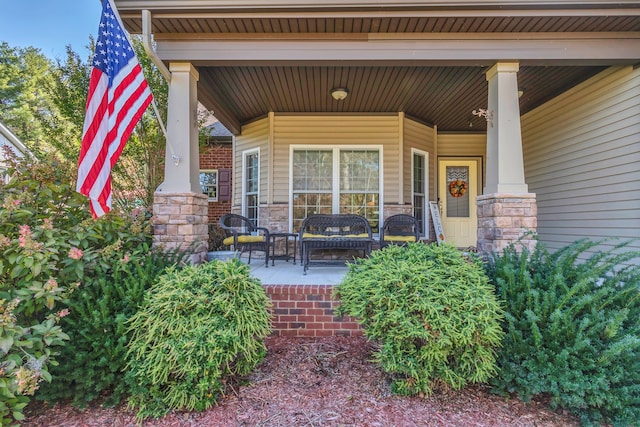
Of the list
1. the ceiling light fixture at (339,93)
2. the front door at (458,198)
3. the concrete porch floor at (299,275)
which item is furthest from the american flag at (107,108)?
the front door at (458,198)

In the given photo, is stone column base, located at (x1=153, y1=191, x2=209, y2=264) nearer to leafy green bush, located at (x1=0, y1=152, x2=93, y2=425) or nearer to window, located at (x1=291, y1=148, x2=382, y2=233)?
leafy green bush, located at (x1=0, y1=152, x2=93, y2=425)

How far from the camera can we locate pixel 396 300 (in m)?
2.07

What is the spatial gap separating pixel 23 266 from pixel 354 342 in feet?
7.91

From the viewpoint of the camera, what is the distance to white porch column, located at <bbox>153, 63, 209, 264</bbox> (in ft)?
11.0

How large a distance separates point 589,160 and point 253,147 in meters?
5.31

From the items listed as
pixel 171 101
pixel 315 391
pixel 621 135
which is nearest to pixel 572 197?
pixel 621 135

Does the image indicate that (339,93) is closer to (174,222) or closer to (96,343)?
(174,222)

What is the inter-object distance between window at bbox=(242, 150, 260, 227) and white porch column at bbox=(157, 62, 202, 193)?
8.60 ft

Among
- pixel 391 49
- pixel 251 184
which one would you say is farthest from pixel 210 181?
pixel 391 49

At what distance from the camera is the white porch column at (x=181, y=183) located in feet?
11.0

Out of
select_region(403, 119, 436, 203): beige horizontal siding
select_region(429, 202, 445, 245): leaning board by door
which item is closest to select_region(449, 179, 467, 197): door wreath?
select_region(403, 119, 436, 203): beige horizontal siding

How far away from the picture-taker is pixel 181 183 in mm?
3424

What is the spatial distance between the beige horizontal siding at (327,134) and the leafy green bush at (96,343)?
3804mm

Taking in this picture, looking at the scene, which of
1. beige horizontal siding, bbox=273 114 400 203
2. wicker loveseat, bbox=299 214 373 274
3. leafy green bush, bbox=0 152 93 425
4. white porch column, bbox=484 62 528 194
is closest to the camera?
leafy green bush, bbox=0 152 93 425
